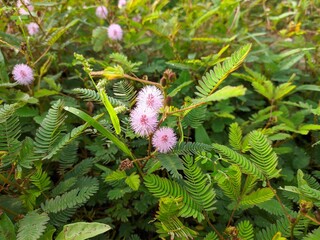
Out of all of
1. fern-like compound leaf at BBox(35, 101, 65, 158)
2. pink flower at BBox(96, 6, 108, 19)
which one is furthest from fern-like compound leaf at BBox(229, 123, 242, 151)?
pink flower at BBox(96, 6, 108, 19)

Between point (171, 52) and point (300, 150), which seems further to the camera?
point (171, 52)

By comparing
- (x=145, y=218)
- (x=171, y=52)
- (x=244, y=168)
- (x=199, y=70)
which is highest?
(x=171, y=52)

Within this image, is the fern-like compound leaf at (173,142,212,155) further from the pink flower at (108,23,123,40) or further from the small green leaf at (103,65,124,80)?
the pink flower at (108,23,123,40)

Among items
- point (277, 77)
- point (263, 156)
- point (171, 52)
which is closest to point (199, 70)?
point (171, 52)

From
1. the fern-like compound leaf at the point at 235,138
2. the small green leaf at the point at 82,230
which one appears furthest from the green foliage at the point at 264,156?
the small green leaf at the point at 82,230

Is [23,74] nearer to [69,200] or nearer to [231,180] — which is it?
[69,200]

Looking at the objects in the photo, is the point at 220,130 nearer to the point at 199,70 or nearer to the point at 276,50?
the point at 199,70
